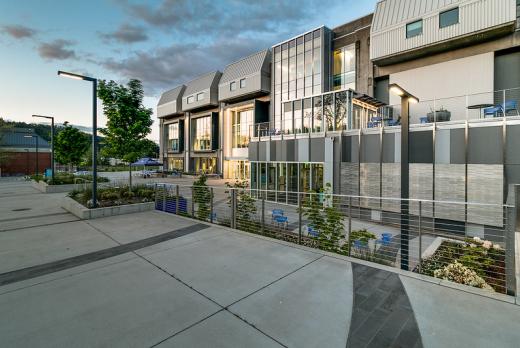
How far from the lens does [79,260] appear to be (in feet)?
19.2

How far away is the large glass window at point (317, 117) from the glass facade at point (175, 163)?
130 ft

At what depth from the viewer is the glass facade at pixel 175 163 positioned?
52.2m

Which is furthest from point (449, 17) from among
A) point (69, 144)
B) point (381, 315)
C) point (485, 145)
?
point (69, 144)

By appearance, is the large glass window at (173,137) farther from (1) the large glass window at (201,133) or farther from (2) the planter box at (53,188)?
(2) the planter box at (53,188)

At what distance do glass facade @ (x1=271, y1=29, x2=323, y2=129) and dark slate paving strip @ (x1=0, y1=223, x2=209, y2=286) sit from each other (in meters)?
18.8

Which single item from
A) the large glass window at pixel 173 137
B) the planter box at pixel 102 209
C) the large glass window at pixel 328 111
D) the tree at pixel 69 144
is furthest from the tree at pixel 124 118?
the large glass window at pixel 173 137

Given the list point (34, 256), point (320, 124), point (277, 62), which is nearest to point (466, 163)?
point (320, 124)

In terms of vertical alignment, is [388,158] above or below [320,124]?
below

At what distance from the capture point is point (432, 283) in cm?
445

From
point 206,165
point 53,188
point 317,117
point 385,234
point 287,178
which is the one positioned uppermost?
point 317,117

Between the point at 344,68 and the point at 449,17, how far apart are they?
9.20 meters

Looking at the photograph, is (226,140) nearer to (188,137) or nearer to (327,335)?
(188,137)

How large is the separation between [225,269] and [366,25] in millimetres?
25574

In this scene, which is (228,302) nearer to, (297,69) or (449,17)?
(449,17)
